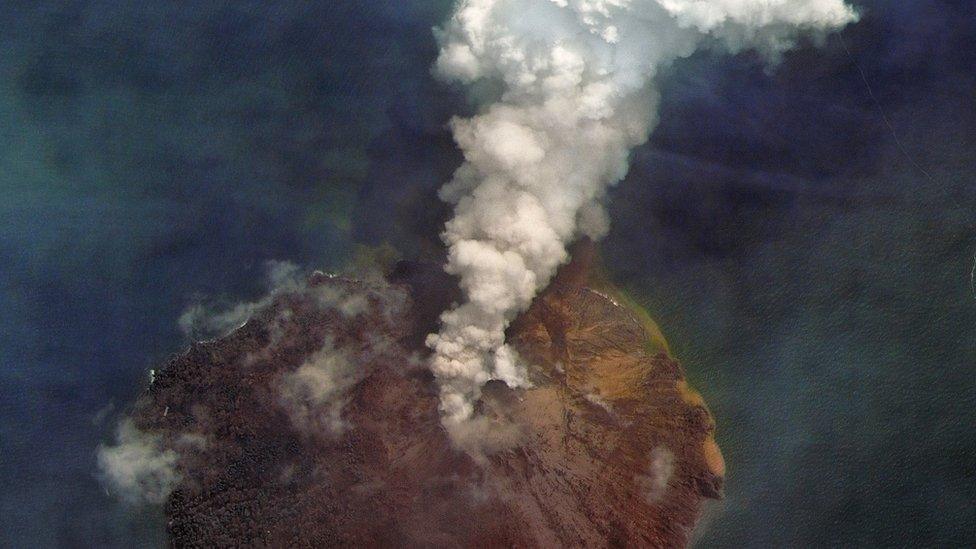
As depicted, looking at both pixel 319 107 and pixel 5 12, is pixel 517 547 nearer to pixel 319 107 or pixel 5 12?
pixel 319 107

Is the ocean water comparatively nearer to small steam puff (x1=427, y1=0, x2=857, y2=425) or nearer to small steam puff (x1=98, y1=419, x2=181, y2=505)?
small steam puff (x1=98, y1=419, x2=181, y2=505)

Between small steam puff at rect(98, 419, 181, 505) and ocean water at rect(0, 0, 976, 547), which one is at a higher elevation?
ocean water at rect(0, 0, 976, 547)

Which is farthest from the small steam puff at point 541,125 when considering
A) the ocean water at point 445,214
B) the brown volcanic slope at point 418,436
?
the brown volcanic slope at point 418,436

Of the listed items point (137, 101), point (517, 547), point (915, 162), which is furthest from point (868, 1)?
point (137, 101)

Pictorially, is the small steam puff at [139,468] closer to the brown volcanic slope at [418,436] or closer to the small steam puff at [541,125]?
the brown volcanic slope at [418,436]

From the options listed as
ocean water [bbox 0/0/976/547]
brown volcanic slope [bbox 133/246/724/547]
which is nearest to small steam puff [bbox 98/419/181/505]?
brown volcanic slope [bbox 133/246/724/547]

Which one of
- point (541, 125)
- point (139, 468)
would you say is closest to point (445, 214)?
point (541, 125)
